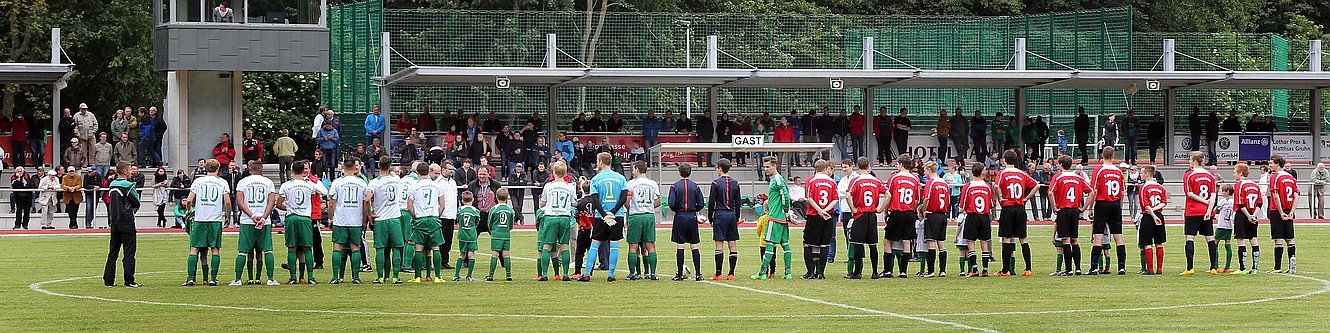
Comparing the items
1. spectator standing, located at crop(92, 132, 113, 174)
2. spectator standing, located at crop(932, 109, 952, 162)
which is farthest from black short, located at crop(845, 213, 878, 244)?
spectator standing, located at crop(932, 109, 952, 162)

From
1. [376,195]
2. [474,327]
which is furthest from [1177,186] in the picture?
[474,327]

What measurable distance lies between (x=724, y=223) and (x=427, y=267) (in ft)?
11.3

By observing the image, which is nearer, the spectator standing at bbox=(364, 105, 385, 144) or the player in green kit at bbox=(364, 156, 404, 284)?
the player in green kit at bbox=(364, 156, 404, 284)

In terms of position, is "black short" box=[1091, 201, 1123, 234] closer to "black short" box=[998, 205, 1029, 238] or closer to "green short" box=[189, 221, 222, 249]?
"black short" box=[998, 205, 1029, 238]

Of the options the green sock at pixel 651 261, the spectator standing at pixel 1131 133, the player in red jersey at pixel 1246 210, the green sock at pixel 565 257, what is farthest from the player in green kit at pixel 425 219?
the spectator standing at pixel 1131 133

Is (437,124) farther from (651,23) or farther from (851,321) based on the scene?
(851,321)

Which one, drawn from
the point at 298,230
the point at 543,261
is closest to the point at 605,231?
the point at 543,261

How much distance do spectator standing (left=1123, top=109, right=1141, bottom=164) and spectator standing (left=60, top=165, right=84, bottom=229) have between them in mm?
23946

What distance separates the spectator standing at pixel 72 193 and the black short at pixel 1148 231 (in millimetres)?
20301

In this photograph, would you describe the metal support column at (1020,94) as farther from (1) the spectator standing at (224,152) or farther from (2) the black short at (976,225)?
(2) the black short at (976,225)

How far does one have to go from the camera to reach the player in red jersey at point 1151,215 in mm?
19500

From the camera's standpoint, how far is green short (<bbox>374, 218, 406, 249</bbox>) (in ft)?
59.9

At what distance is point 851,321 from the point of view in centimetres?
1425

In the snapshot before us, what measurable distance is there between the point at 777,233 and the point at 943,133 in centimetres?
2176
